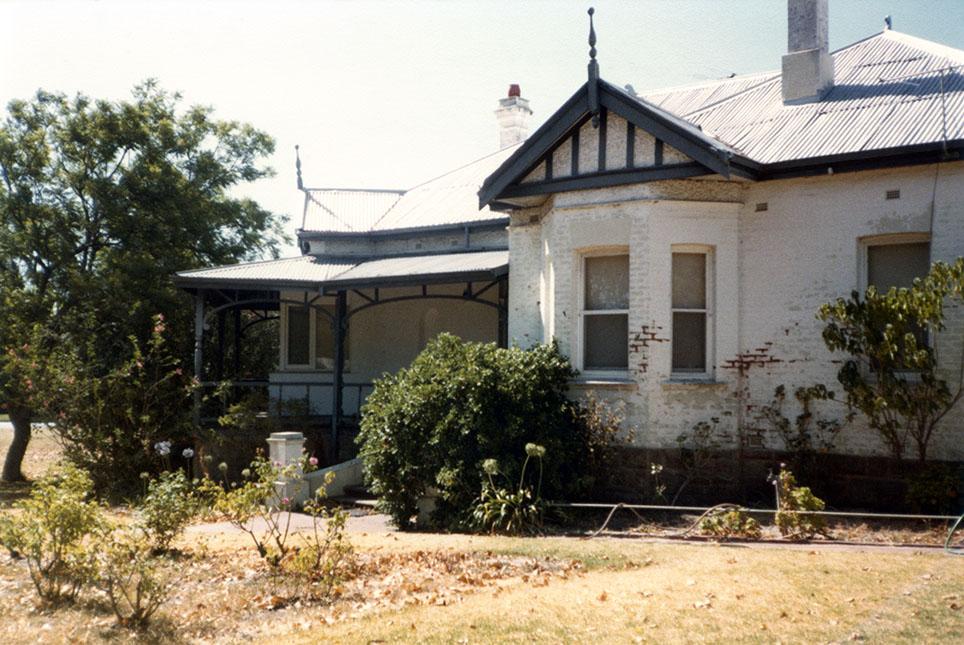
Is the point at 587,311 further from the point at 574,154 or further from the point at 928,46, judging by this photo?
the point at 928,46

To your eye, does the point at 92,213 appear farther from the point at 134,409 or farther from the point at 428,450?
the point at 428,450

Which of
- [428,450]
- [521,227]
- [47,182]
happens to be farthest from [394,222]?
[428,450]

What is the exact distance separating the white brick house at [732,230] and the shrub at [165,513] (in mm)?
5486

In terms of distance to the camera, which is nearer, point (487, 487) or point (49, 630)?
point (49, 630)

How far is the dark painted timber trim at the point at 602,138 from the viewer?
12.8 metres

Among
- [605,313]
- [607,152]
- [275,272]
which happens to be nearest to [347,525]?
[605,313]

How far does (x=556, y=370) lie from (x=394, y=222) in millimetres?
8910

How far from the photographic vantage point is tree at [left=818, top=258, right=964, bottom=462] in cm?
1040

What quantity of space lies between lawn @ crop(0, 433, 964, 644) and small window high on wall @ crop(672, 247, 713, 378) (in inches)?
135

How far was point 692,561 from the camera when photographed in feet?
28.7

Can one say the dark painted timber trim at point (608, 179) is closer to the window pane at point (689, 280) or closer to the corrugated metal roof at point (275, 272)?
the window pane at point (689, 280)

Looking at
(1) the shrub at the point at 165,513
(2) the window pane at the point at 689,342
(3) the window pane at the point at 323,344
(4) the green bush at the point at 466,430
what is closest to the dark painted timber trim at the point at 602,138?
(2) the window pane at the point at 689,342

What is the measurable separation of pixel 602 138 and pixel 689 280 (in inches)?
88.2

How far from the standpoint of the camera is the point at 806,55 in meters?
14.0
